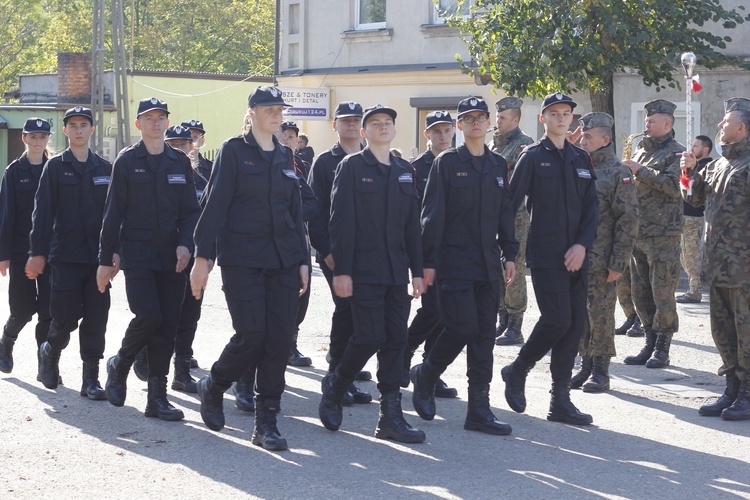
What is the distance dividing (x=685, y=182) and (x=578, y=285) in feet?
4.05

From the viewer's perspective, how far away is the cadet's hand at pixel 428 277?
295 inches

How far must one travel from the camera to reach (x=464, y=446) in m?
7.20

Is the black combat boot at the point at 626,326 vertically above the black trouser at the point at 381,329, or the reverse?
the black trouser at the point at 381,329

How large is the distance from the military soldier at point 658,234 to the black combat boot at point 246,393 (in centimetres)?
371

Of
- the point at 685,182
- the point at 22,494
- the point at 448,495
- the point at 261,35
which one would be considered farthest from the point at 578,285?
the point at 261,35

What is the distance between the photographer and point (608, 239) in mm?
8914

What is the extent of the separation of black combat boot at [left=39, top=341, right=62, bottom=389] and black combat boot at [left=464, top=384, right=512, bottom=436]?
3.21 meters

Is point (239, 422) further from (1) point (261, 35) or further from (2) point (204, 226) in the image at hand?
(1) point (261, 35)

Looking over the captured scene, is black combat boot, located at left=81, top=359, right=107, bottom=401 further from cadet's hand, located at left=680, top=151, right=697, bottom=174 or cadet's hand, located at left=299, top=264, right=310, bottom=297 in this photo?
cadet's hand, located at left=680, top=151, right=697, bottom=174

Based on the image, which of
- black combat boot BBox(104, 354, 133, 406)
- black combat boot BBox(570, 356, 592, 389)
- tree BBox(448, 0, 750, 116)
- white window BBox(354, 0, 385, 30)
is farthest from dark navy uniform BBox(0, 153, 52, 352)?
white window BBox(354, 0, 385, 30)

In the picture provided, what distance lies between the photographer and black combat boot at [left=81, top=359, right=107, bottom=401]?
855 centimetres

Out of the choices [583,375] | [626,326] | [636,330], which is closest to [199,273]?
[583,375]

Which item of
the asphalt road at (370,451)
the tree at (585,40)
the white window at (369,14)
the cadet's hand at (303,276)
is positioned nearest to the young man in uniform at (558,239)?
the asphalt road at (370,451)

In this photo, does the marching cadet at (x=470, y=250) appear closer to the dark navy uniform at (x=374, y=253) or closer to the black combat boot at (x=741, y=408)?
the dark navy uniform at (x=374, y=253)
